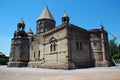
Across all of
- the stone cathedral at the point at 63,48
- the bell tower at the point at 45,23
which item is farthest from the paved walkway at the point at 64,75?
the bell tower at the point at 45,23

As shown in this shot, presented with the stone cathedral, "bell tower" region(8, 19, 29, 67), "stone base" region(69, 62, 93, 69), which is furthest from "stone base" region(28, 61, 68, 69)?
"bell tower" region(8, 19, 29, 67)

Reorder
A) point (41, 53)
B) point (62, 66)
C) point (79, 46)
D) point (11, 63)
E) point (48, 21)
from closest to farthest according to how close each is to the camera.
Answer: point (62, 66)
point (79, 46)
point (41, 53)
point (11, 63)
point (48, 21)

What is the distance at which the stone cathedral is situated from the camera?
23625mm

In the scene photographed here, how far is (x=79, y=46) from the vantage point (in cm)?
2547

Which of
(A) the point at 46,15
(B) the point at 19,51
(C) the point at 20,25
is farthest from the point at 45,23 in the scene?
(B) the point at 19,51

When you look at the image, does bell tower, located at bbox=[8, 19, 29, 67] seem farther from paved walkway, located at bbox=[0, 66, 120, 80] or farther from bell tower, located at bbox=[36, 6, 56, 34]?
paved walkway, located at bbox=[0, 66, 120, 80]

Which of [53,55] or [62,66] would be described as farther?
[53,55]

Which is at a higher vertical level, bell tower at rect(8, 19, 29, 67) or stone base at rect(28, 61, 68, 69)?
bell tower at rect(8, 19, 29, 67)

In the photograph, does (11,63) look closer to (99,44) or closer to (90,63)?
→ (90,63)

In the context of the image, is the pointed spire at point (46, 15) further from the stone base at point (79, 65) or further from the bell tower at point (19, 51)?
the stone base at point (79, 65)

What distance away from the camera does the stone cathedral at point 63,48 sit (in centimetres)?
2362

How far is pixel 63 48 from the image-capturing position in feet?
78.0

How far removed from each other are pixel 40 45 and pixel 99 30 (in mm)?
14838

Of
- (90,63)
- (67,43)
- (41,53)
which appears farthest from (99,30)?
(41,53)
